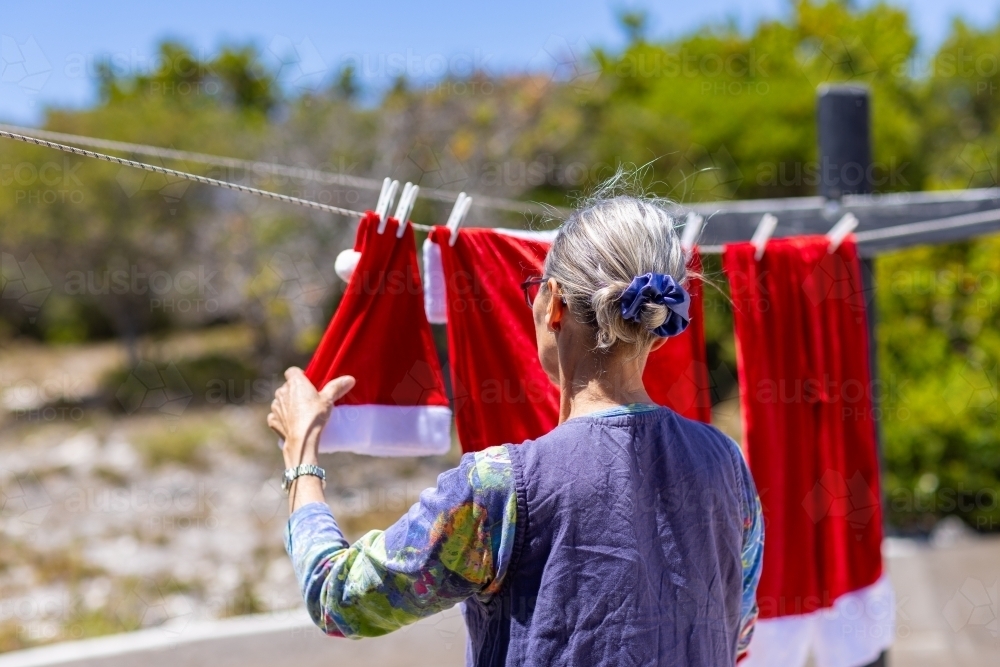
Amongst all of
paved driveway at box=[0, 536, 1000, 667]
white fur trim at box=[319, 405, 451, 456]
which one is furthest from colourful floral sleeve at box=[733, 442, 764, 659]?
paved driveway at box=[0, 536, 1000, 667]

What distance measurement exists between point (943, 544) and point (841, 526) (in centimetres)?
429

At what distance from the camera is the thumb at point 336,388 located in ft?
5.53

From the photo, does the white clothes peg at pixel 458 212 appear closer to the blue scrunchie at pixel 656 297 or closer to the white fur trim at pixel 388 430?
the white fur trim at pixel 388 430

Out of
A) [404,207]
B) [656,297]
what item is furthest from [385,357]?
[656,297]

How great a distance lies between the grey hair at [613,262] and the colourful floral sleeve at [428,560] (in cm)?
24

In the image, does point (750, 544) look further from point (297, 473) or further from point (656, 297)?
point (297, 473)

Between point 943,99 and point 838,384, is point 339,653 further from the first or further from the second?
point 943,99

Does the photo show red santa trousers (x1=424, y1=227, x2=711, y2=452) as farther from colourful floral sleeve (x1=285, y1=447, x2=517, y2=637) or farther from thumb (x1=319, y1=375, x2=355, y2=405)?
colourful floral sleeve (x1=285, y1=447, x2=517, y2=637)

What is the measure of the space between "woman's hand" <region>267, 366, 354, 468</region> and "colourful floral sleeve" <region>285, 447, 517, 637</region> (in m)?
0.24

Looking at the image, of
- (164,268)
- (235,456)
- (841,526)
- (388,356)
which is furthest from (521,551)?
(164,268)

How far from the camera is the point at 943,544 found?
601cm

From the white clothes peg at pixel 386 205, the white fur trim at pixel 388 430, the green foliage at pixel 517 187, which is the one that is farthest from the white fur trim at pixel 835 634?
the green foliage at pixel 517 187

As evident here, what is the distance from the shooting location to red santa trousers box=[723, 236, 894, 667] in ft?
7.43

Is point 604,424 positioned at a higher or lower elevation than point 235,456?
higher
